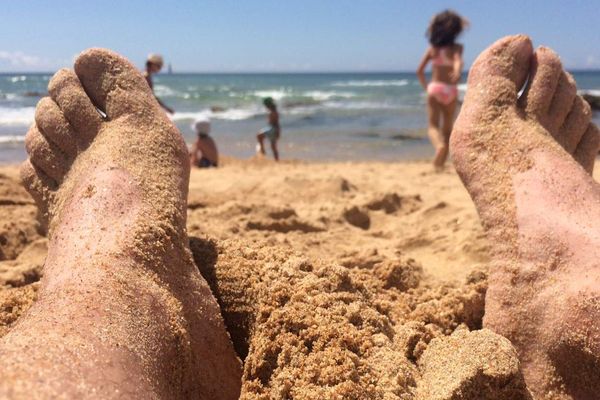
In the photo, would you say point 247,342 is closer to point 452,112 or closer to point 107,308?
point 107,308

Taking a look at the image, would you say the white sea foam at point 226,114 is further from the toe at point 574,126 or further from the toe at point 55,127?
the toe at point 574,126

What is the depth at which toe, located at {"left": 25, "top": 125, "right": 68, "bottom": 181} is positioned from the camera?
1969mm

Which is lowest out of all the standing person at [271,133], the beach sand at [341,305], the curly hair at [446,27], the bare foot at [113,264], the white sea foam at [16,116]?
the white sea foam at [16,116]

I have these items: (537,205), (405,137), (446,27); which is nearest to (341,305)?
(537,205)

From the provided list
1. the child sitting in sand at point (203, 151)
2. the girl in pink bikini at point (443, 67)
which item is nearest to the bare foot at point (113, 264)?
the girl in pink bikini at point (443, 67)

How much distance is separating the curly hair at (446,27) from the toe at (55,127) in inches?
167

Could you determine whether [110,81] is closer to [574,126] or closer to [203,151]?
[574,126]

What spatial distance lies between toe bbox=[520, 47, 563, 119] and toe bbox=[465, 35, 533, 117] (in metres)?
0.03

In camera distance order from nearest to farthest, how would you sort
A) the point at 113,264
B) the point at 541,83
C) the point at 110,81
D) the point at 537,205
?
the point at 113,264
the point at 537,205
the point at 110,81
the point at 541,83

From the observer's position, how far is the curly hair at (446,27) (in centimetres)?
550

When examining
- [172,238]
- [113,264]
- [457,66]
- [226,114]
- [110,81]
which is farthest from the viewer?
[226,114]

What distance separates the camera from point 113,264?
131cm

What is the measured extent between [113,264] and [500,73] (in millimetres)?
1563

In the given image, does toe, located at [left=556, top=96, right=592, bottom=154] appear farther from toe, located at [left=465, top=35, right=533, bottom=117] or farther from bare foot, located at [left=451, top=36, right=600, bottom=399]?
toe, located at [left=465, top=35, right=533, bottom=117]
